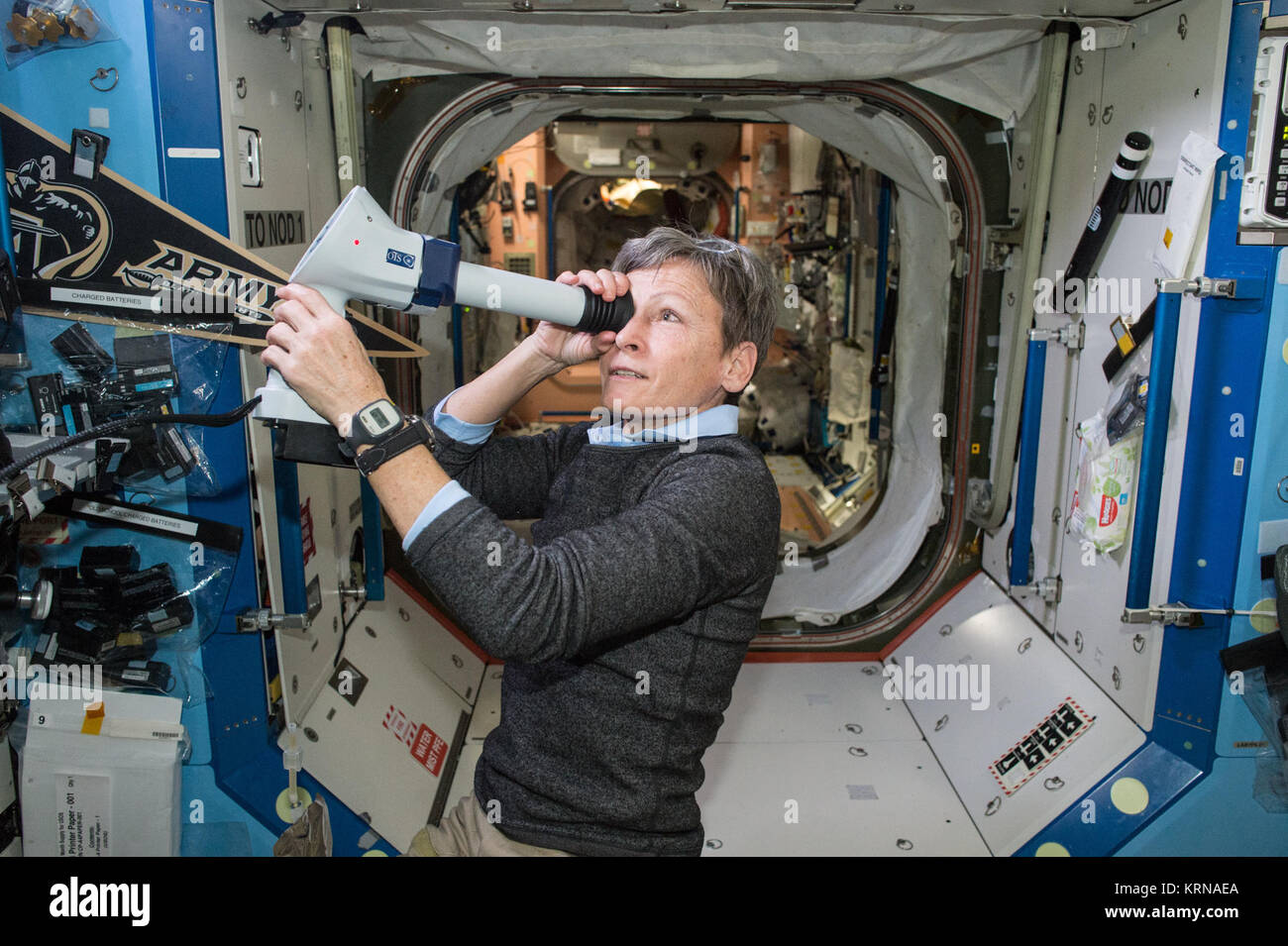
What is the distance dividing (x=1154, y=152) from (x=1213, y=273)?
530 millimetres

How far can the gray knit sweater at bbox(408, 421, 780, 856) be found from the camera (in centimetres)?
149

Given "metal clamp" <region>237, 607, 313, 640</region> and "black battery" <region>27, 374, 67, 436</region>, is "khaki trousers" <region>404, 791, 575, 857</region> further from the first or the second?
"black battery" <region>27, 374, 67, 436</region>

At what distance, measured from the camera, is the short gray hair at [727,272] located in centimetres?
203

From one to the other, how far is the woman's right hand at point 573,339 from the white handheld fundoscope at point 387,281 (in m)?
0.07

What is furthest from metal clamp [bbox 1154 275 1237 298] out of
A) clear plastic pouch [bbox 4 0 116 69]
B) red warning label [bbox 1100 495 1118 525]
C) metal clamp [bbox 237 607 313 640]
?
clear plastic pouch [bbox 4 0 116 69]

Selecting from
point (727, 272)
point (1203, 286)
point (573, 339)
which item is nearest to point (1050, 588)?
point (1203, 286)

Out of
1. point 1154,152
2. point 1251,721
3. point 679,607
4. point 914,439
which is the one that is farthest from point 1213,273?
point 914,439

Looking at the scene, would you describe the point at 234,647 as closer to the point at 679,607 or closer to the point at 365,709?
the point at 365,709

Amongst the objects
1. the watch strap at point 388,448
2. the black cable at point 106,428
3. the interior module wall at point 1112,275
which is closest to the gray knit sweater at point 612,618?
the watch strap at point 388,448

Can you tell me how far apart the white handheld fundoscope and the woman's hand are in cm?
13

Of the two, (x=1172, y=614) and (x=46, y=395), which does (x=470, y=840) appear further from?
(x=1172, y=614)

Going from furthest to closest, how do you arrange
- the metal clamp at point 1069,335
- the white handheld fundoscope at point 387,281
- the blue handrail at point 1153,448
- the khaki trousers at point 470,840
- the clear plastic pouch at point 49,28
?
the metal clamp at point 1069,335 → the blue handrail at point 1153,448 → the clear plastic pouch at point 49,28 → the khaki trousers at point 470,840 → the white handheld fundoscope at point 387,281

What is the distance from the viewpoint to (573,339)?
2.06m

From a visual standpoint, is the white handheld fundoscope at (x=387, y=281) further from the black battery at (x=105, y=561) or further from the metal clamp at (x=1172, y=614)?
the metal clamp at (x=1172, y=614)
